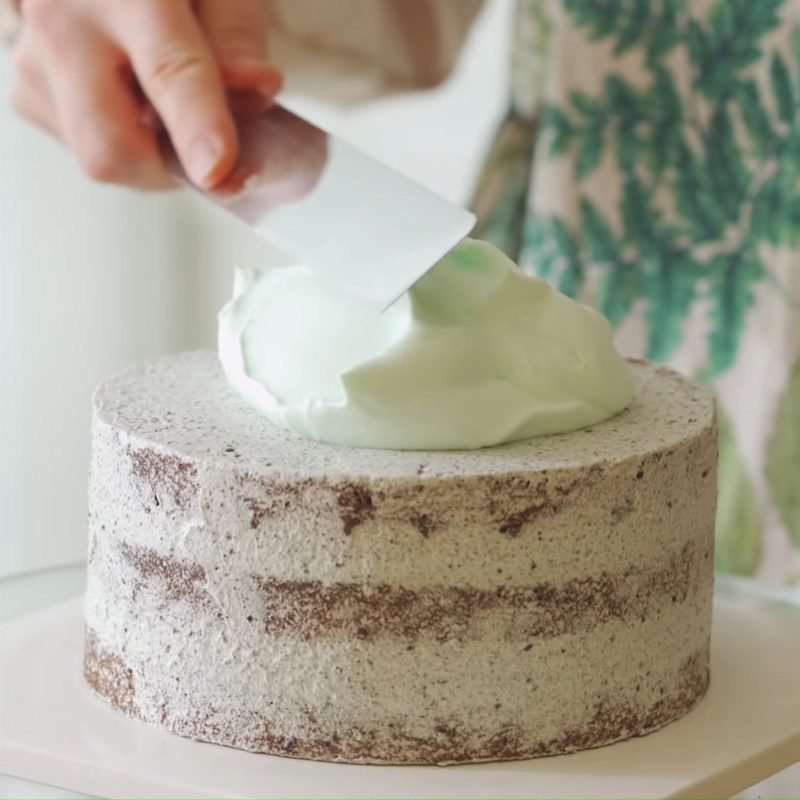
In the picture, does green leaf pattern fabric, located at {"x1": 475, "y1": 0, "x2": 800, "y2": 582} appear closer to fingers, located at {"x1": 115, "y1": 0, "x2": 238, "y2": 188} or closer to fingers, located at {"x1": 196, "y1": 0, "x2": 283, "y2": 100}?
fingers, located at {"x1": 196, "y1": 0, "x2": 283, "y2": 100}

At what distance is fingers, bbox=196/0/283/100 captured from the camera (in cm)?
117

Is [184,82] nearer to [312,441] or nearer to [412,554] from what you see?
[312,441]

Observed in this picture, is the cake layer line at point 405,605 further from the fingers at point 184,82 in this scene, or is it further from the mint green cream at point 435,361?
the fingers at point 184,82

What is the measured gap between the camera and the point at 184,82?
1.09m

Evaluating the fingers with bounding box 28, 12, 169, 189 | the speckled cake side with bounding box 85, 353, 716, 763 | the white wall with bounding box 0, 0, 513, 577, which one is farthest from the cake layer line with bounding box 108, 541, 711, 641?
the white wall with bounding box 0, 0, 513, 577

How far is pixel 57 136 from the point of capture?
4.31 ft

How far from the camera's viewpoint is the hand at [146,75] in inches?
42.2

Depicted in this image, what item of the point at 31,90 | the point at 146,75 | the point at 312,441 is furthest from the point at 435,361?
the point at 31,90

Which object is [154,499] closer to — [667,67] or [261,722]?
[261,722]

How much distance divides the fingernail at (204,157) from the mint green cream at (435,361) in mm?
106

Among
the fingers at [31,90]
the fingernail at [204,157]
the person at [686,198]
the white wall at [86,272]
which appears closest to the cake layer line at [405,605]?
the fingernail at [204,157]

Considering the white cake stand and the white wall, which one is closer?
the white cake stand

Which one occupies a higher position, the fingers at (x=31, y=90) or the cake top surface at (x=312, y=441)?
the fingers at (x=31, y=90)

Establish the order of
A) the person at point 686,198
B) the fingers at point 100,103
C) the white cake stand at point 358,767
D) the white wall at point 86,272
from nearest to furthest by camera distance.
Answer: the white cake stand at point 358,767 → the fingers at point 100,103 → the person at point 686,198 → the white wall at point 86,272
